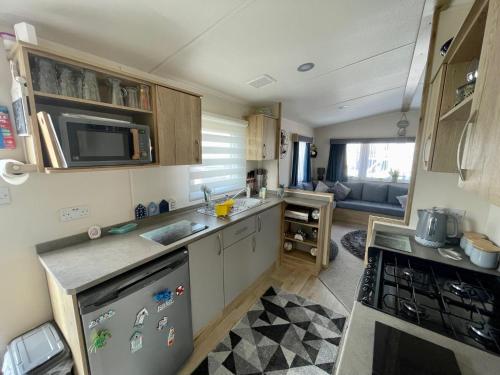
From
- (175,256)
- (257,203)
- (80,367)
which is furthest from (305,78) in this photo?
(80,367)

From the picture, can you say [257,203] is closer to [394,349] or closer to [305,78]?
[305,78]

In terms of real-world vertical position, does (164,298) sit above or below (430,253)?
below

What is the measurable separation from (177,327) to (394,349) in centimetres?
127

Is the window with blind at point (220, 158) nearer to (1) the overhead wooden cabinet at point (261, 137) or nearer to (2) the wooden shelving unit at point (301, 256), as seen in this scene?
(1) the overhead wooden cabinet at point (261, 137)

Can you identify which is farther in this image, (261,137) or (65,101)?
(261,137)

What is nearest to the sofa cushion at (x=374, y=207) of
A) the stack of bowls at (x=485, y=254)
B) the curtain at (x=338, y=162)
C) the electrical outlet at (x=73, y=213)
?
the curtain at (x=338, y=162)

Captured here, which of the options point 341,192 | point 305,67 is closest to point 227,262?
point 305,67

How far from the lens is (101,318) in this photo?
1.00 m

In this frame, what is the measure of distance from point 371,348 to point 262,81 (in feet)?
7.12

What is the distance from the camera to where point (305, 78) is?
215cm

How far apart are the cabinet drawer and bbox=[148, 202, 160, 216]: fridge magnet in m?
0.64

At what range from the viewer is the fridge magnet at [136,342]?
3.72ft

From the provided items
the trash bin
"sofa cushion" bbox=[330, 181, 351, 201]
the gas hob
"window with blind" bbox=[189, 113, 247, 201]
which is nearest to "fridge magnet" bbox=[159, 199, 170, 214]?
"window with blind" bbox=[189, 113, 247, 201]

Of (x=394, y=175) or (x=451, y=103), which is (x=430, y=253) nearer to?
(x=451, y=103)
